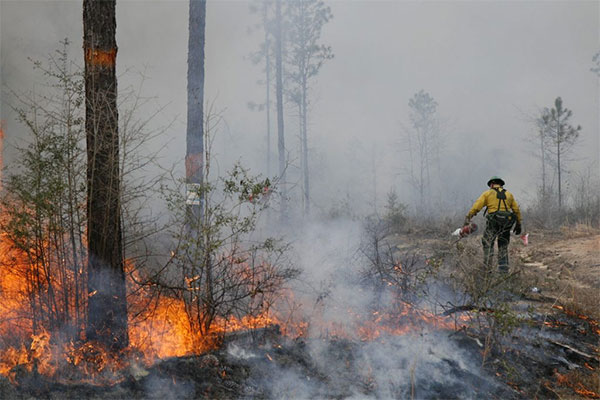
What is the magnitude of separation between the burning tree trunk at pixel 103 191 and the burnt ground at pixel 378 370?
587mm

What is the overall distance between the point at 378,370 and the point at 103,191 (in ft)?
11.3

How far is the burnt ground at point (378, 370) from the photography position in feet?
11.2

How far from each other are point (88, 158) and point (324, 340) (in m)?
3.32

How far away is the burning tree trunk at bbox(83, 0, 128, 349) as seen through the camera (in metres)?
3.68

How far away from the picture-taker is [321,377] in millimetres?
3930

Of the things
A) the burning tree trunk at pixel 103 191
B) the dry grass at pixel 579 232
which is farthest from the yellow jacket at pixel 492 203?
the burning tree trunk at pixel 103 191

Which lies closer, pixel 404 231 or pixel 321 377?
pixel 321 377

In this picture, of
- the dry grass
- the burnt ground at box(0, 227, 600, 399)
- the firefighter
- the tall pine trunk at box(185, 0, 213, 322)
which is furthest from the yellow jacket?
the tall pine trunk at box(185, 0, 213, 322)

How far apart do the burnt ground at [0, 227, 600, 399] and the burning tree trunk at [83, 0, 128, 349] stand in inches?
23.1

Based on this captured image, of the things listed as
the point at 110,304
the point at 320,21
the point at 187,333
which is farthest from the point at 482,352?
the point at 320,21

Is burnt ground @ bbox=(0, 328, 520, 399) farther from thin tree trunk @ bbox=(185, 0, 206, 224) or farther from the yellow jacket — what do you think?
thin tree trunk @ bbox=(185, 0, 206, 224)

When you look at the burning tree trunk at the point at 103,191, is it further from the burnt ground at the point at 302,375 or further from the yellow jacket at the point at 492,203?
the yellow jacket at the point at 492,203

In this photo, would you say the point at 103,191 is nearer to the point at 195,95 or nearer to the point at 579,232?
the point at 195,95

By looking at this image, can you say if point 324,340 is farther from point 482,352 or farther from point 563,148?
point 563,148
